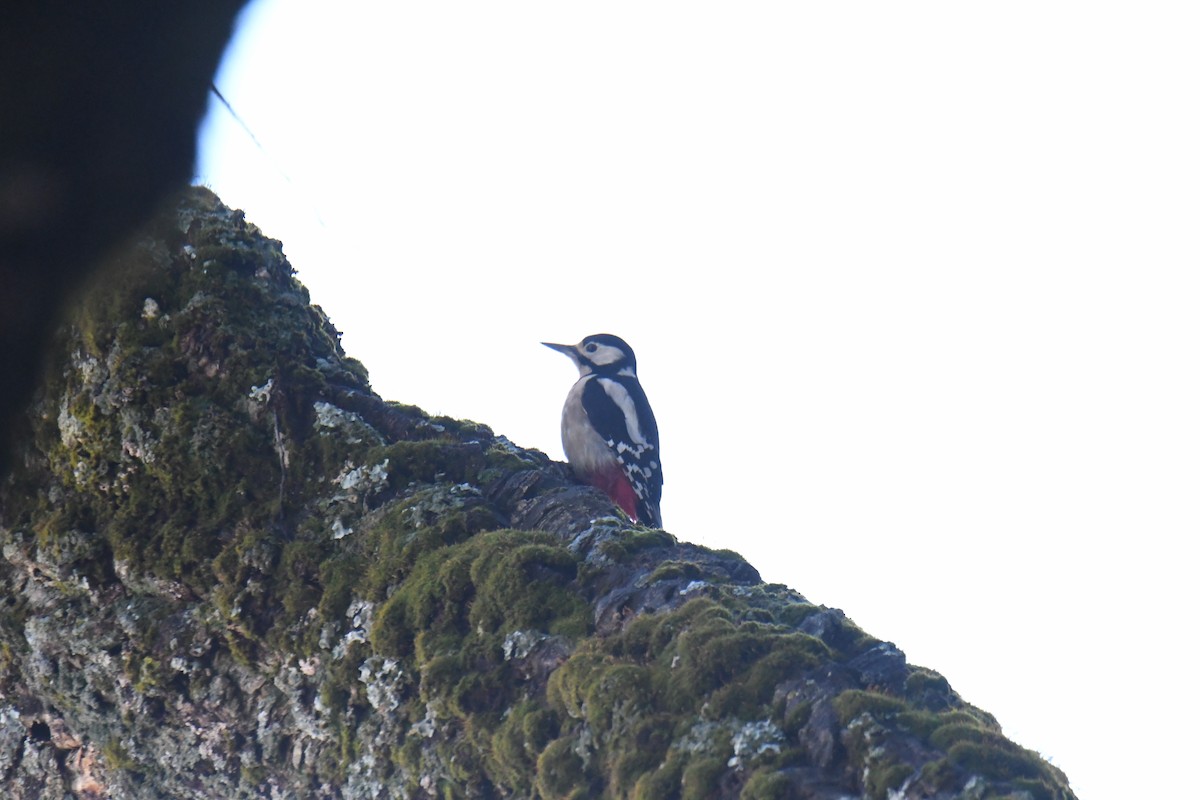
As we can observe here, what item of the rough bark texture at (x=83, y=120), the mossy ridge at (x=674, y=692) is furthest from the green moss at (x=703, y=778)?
the rough bark texture at (x=83, y=120)

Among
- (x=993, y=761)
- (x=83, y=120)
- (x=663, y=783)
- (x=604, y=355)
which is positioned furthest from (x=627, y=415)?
(x=993, y=761)

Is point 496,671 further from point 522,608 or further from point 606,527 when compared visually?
point 606,527

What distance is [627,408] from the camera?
7672 millimetres

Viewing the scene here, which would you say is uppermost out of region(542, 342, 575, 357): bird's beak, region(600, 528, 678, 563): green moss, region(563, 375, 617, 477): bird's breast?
region(542, 342, 575, 357): bird's beak

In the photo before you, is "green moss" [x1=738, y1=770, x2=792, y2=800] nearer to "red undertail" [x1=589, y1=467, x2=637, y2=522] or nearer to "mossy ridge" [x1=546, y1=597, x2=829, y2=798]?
"mossy ridge" [x1=546, y1=597, x2=829, y2=798]

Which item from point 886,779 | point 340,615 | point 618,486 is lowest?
point 886,779

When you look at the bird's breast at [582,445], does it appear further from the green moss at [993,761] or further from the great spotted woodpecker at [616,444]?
the green moss at [993,761]

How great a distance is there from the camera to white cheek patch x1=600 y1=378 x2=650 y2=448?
7.47 metres

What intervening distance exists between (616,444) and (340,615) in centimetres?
376

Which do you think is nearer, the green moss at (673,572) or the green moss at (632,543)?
the green moss at (673,572)

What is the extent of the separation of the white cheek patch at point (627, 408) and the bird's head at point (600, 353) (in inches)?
20.4

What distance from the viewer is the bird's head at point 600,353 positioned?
849 cm

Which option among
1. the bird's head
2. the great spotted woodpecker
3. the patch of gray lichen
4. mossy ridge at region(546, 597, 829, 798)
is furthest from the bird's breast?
mossy ridge at region(546, 597, 829, 798)

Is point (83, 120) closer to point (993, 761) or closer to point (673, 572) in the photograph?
point (673, 572)
